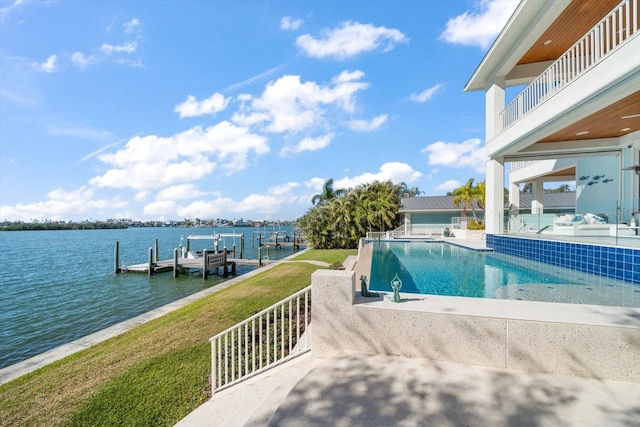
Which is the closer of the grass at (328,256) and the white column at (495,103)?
the white column at (495,103)

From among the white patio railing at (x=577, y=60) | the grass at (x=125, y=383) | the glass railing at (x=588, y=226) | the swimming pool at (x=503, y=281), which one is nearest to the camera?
the grass at (x=125, y=383)

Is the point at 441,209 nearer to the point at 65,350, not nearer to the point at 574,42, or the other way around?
the point at 574,42

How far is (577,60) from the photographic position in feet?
22.6

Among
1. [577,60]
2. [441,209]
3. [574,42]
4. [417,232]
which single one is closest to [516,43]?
[574,42]

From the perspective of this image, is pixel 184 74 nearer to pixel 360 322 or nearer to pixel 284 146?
pixel 284 146

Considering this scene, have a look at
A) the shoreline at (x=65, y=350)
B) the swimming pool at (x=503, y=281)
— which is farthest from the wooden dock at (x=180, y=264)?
the swimming pool at (x=503, y=281)

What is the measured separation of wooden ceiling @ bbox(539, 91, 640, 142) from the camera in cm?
681

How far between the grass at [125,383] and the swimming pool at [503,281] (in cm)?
461

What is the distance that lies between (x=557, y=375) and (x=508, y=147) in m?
10.1

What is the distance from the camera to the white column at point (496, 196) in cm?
1129

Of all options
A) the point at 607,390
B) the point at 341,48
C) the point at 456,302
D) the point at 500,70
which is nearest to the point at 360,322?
the point at 456,302

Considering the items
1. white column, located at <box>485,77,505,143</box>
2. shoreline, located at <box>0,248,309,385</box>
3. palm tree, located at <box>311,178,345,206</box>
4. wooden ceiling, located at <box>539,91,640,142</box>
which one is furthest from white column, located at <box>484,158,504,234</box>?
palm tree, located at <box>311,178,345,206</box>

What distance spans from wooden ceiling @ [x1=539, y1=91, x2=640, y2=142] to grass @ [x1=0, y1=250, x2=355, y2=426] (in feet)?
35.9

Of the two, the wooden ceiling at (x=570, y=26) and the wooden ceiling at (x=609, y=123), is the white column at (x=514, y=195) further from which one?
the wooden ceiling at (x=570, y=26)
